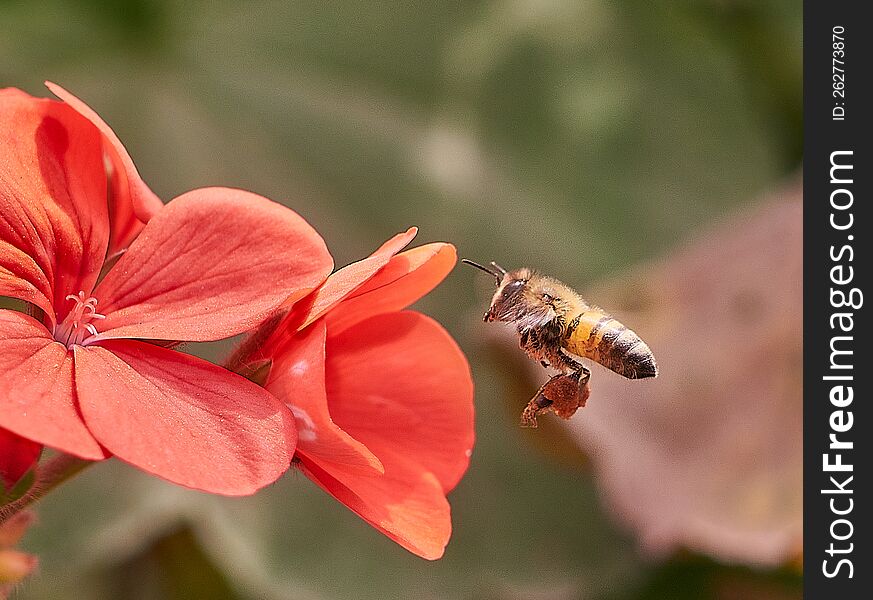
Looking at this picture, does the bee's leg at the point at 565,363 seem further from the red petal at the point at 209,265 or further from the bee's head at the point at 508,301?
the red petal at the point at 209,265

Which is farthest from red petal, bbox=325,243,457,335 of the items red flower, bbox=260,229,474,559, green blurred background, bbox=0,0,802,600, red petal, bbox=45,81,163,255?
green blurred background, bbox=0,0,802,600

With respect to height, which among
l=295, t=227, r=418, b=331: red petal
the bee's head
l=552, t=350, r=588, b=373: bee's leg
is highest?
l=295, t=227, r=418, b=331: red petal

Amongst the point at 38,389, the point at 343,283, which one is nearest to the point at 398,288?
the point at 343,283

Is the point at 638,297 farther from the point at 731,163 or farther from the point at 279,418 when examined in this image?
the point at 279,418

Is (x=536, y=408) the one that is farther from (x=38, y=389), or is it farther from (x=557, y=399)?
(x=38, y=389)

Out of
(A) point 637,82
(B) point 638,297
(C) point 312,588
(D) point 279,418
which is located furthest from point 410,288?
(A) point 637,82

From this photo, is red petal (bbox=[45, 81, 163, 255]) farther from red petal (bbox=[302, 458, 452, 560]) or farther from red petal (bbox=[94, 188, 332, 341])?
red petal (bbox=[302, 458, 452, 560])

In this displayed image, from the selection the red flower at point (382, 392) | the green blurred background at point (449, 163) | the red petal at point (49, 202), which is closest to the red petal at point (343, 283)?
the red flower at point (382, 392)
